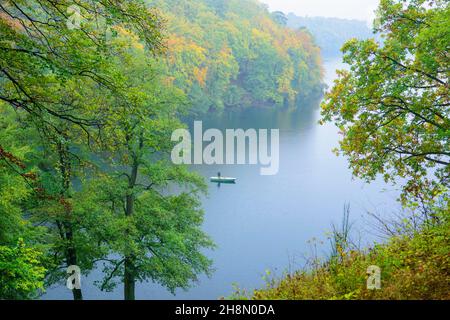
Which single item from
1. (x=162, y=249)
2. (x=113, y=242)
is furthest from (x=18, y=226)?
(x=162, y=249)

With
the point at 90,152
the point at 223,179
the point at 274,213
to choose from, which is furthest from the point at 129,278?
the point at 223,179

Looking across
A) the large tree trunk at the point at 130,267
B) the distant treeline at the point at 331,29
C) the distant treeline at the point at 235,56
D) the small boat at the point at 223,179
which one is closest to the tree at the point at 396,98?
the large tree trunk at the point at 130,267

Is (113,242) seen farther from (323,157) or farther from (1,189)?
(323,157)

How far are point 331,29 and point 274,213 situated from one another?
149520 millimetres

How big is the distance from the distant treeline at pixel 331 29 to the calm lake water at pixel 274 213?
119 metres

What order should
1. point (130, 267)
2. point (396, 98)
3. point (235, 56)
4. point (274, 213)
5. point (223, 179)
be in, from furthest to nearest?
1. point (235, 56)
2. point (223, 179)
3. point (274, 213)
4. point (130, 267)
5. point (396, 98)

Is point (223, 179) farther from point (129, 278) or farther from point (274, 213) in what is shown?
point (129, 278)

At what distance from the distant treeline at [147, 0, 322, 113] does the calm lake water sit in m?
19.2

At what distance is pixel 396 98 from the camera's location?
1030 cm

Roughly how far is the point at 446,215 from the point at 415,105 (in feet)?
14.7

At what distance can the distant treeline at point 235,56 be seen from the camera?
61206 millimetres

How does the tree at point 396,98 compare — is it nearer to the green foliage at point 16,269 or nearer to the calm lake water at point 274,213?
the calm lake water at point 274,213

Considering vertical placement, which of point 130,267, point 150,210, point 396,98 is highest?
point 396,98

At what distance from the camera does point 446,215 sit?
629 cm
